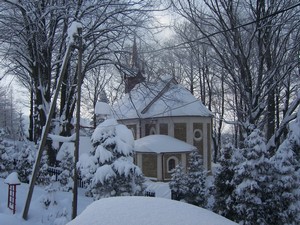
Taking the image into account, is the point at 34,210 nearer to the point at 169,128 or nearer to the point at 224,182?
the point at 224,182

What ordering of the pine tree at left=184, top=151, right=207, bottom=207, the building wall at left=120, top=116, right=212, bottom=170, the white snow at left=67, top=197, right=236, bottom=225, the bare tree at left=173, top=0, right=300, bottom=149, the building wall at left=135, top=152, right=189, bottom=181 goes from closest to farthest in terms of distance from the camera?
the white snow at left=67, top=197, right=236, bottom=225 → the bare tree at left=173, top=0, right=300, bottom=149 → the pine tree at left=184, top=151, right=207, bottom=207 → the building wall at left=135, top=152, right=189, bottom=181 → the building wall at left=120, top=116, right=212, bottom=170

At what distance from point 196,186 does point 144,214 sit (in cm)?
1268

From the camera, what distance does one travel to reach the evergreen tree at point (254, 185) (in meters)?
10.4

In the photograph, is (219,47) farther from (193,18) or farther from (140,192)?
(140,192)

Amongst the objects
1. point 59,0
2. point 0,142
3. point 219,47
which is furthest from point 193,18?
point 0,142

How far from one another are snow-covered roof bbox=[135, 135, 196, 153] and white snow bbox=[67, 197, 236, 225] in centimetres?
2049

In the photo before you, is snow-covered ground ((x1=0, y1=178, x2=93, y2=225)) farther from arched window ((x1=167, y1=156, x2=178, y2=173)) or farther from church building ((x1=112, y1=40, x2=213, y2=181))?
arched window ((x1=167, y1=156, x2=178, y2=173))

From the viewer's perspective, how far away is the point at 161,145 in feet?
80.9

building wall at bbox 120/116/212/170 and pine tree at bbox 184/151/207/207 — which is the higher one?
building wall at bbox 120/116/212/170

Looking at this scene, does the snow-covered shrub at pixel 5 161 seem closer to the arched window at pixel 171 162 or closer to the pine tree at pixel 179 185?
the pine tree at pixel 179 185

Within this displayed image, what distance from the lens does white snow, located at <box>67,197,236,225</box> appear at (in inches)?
127

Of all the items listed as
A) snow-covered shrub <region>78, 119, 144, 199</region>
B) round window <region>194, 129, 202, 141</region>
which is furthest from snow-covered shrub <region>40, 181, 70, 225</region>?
round window <region>194, 129, 202, 141</region>

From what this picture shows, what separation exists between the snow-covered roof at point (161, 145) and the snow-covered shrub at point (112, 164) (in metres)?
14.3

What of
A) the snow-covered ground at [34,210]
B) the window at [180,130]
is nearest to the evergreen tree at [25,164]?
the snow-covered ground at [34,210]
